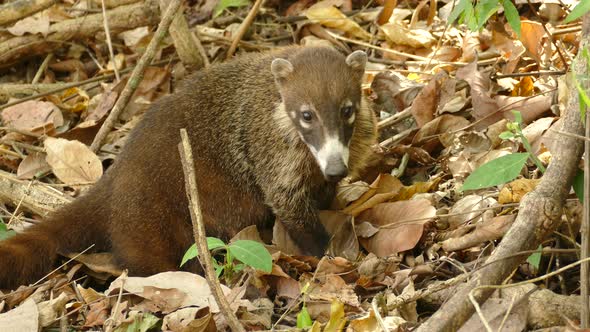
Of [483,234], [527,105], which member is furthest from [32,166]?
[527,105]

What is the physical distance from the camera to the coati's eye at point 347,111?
4.67m

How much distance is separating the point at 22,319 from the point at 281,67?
2.07 m

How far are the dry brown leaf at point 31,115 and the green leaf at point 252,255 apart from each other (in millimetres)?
3131

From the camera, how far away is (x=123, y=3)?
685 centimetres

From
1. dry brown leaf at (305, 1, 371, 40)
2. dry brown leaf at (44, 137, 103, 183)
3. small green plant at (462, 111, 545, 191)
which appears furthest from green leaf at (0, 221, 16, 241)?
small green plant at (462, 111, 545, 191)

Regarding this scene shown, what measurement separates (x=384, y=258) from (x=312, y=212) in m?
0.70

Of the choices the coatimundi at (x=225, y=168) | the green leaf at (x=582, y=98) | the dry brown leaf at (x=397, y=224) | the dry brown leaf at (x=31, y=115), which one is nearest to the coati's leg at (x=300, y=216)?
the coatimundi at (x=225, y=168)

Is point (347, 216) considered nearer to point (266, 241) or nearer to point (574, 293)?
point (266, 241)

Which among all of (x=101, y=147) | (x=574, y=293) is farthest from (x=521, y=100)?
(x=101, y=147)

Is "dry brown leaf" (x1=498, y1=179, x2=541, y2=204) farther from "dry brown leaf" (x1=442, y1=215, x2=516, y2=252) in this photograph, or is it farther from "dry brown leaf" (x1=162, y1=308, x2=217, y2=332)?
"dry brown leaf" (x1=162, y1=308, x2=217, y2=332)

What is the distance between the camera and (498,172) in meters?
3.30

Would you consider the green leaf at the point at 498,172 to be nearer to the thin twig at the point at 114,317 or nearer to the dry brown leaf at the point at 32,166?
the thin twig at the point at 114,317

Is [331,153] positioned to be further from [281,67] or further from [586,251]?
[586,251]

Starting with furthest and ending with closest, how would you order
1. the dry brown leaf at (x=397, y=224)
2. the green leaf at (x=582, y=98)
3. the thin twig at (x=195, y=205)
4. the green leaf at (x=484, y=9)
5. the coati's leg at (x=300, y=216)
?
the coati's leg at (x=300, y=216) → the dry brown leaf at (x=397, y=224) → the green leaf at (x=484, y=9) → the thin twig at (x=195, y=205) → the green leaf at (x=582, y=98)
